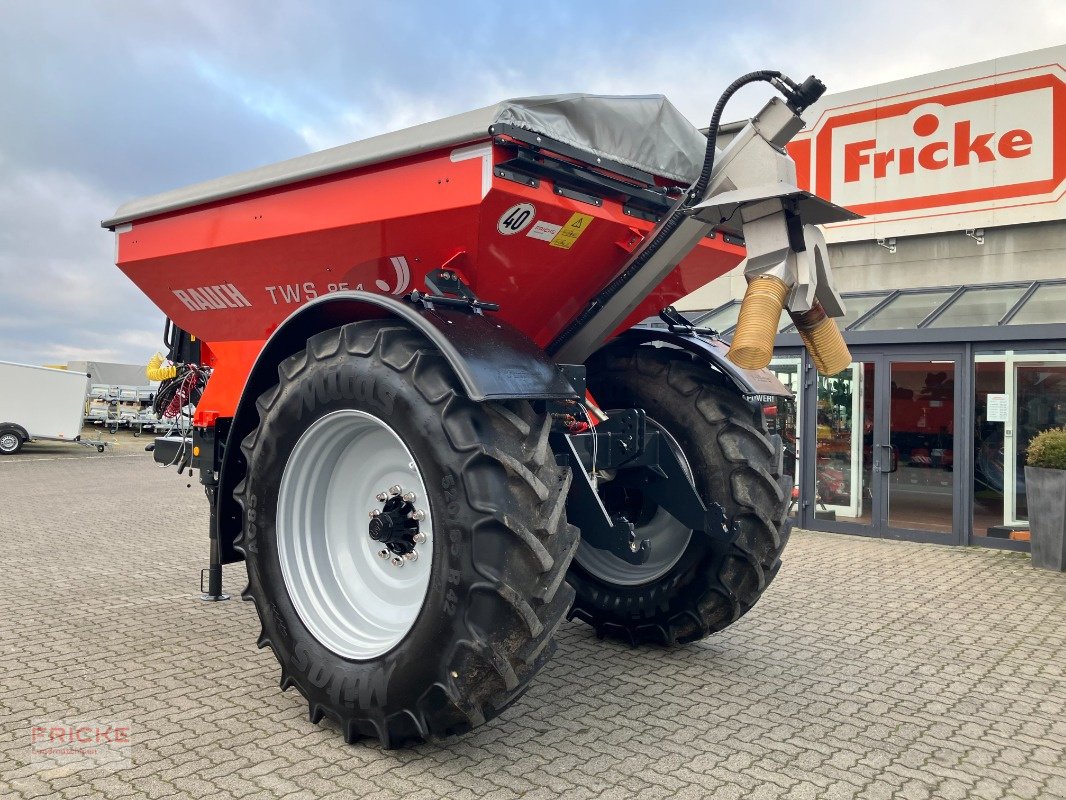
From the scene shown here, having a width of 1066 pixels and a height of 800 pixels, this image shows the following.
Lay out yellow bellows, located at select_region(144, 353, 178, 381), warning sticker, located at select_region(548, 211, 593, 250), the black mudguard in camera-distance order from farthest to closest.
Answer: yellow bellows, located at select_region(144, 353, 178, 381), the black mudguard, warning sticker, located at select_region(548, 211, 593, 250)

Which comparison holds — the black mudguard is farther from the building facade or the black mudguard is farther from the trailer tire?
the trailer tire

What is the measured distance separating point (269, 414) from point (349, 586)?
807mm

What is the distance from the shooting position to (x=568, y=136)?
10.4ft

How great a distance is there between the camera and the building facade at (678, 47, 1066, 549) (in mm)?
9062

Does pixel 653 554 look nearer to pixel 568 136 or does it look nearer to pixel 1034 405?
pixel 568 136

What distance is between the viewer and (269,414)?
3.45m

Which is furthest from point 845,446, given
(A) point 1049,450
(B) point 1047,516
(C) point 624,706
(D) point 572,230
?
(D) point 572,230

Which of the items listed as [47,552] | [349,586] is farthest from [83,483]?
[349,586]

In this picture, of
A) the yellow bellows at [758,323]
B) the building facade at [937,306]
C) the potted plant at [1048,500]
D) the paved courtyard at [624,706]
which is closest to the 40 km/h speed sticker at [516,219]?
the yellow bellows at [758,323]

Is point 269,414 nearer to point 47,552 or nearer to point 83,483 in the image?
point 47,552

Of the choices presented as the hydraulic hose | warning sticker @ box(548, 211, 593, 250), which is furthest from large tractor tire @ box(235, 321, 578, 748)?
the hydraulic hose

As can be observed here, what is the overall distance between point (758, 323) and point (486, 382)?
3.16ft

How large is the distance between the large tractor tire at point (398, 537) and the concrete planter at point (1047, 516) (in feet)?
22.4

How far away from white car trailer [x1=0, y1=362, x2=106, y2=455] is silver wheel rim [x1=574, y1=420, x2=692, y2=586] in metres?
19.0
